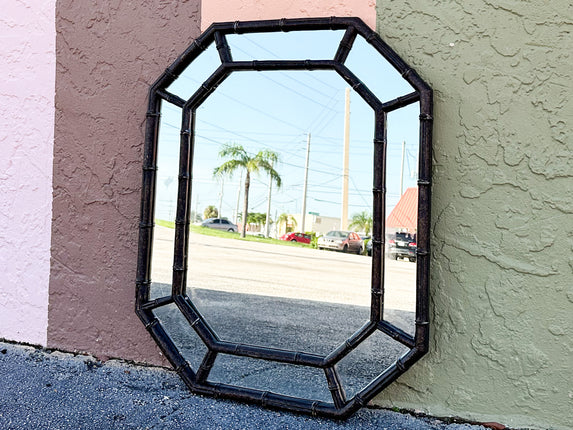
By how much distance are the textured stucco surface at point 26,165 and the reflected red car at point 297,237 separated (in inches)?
48.7

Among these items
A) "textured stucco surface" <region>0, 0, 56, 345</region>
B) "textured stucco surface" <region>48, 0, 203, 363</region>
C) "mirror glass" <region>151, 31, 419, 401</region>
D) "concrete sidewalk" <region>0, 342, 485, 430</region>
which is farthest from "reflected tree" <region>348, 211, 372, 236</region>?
"textured stucco surface" <region>0, 0, 56, 345</region>

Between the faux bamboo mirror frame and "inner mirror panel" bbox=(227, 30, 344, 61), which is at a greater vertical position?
"inner mirror panel" bbox=(227, 30, 344, 61)

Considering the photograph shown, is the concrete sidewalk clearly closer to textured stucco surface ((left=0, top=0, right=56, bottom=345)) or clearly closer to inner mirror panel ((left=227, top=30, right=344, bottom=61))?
Answer: textured stucco surface ((left=0, top=0, right=56, bottom=345))

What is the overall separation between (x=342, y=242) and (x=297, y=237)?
238 mm

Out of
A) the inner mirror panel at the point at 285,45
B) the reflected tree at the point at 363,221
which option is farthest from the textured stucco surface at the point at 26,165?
the reflected tree at the point at 363,221

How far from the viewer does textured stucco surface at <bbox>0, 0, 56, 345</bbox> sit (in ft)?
7.70

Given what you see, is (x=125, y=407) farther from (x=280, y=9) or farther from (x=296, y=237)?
(x=280, y=9)

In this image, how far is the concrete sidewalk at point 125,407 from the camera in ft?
5.56

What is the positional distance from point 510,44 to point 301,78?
2.82 ft

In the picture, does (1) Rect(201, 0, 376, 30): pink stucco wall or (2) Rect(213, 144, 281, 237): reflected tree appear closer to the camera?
(1) Rect(201, 0, 376, 30): pink stucco wall

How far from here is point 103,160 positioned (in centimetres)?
225

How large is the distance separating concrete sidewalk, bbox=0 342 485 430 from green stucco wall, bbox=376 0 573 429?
0.23 meters

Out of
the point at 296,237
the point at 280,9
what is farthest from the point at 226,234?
the point at 280,9

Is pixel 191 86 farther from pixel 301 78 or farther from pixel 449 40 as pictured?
pixel 449 40
